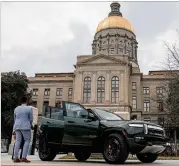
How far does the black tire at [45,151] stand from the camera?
9.67 m

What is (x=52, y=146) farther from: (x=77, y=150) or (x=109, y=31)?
(x=109, y=31)

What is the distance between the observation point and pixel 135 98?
72.7m

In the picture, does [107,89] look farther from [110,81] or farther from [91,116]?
[91,116]

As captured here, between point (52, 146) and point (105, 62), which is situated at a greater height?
point (105, 62)

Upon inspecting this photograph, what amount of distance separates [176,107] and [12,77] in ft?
108

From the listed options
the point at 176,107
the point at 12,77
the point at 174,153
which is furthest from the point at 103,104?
the point at 174,153

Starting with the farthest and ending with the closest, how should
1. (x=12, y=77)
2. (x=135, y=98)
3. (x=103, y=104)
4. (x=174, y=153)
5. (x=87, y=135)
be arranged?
(x=135, y=98)
(x=103, y=104)
(x=12, y=77)
(x=174, y=153)
(x=87, y=135)

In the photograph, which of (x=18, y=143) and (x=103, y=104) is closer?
(x=18, y=143)

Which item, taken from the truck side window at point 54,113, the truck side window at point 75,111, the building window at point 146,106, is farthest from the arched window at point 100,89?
the truck side window at point 75,111

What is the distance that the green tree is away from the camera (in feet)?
147

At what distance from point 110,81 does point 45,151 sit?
55.5 meters

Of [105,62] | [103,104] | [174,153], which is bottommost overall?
[174,153]

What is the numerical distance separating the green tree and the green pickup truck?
1383 inches

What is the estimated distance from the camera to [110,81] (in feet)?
213
